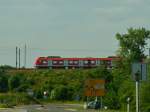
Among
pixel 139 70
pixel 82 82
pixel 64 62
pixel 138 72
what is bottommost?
pixel 82 82

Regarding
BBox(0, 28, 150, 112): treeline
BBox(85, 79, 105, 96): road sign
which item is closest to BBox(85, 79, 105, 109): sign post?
BBox(85, 79, 105, 96): road sign

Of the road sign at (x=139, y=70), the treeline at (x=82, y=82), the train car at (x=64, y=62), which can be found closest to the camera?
the road sign at (x=139, y=70)

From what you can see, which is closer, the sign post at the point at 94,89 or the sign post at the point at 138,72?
the sign post at the point at 138,72

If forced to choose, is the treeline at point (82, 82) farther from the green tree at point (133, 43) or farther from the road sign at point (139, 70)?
the road sign at point (139, 70)

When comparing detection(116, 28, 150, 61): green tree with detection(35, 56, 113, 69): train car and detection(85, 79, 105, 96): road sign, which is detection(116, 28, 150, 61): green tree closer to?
detection(85, 79, 105, 96): road sign

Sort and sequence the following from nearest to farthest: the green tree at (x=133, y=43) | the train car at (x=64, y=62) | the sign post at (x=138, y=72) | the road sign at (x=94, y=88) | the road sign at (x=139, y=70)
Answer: the sign post at (x=138, y=72) → the road sign at (x=139, y=70) → the road sign at (x=94, y=88) → the green tree at (x=133, y=43) → the train car at (x=64, y=62)

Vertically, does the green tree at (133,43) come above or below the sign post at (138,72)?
above

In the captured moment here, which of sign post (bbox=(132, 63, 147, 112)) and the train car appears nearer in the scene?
sign post (bbox=(132, 63, 147, 112))

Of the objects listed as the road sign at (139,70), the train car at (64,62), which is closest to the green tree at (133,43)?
the train car at (64,62)

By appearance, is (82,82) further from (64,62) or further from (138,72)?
(138,72)

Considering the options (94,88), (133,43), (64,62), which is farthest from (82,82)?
(94,88)

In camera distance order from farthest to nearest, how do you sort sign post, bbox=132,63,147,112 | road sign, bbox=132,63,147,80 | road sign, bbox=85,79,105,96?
road sign, bbox=85,79,105,96, road sign, bbox=132,63,147,80, sign post, bbox=132,63,147,112

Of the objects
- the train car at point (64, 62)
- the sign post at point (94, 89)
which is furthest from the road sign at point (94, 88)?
the train car at point (64, 62)

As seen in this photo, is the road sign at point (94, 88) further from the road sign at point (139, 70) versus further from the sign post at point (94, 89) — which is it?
the road sign at point (139, 70)
